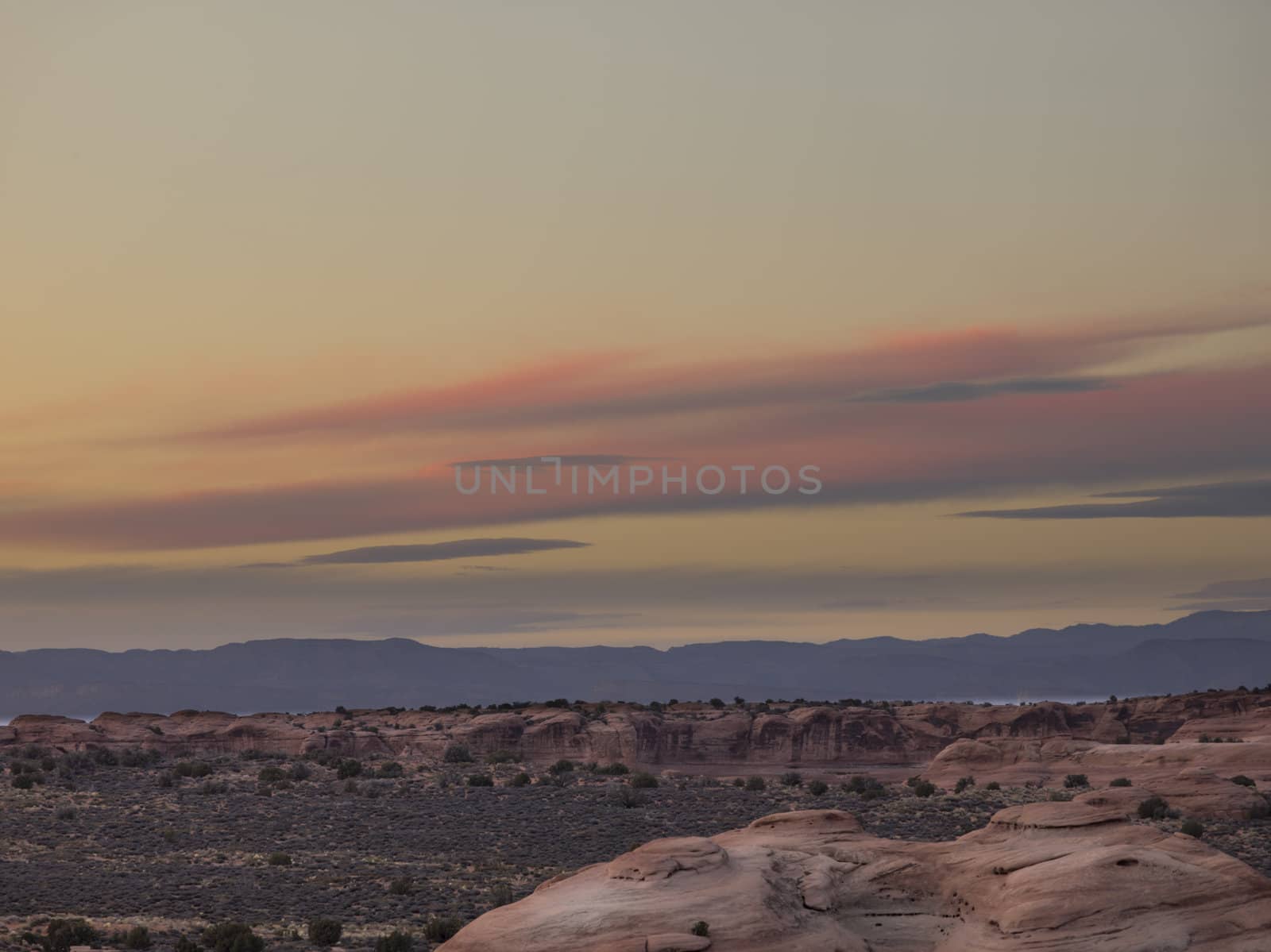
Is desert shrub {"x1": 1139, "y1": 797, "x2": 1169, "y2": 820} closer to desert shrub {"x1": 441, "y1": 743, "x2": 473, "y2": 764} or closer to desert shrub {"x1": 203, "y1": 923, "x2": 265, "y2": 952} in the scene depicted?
desert shrub {"x1": 203, "y1": 923, "x2": 265, "y2": 952}

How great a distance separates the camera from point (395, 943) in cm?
3322

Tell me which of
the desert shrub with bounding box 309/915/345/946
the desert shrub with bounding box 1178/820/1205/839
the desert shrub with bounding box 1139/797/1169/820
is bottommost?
the desert shrub with bounding box 309/915/345/946

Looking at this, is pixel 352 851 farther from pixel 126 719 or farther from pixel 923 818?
pixel 126 719

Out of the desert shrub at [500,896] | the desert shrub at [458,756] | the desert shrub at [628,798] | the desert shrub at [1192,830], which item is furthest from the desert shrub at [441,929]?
the desert shrub at [458,756]

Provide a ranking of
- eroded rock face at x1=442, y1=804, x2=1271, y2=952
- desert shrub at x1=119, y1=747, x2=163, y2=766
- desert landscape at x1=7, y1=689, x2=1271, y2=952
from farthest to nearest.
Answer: desert shrub at x1=119, y1=747, x2=163, y2=766
desert landscape at x1=7, y1=689, x2=1271, y2=952
eroded rock face at x1=442, y1=804, x2=1271, y2=952

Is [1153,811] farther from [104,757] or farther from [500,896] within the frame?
[104,757]

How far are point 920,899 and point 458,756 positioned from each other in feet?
162

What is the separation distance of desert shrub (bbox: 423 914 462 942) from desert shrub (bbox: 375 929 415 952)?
100 centimetres

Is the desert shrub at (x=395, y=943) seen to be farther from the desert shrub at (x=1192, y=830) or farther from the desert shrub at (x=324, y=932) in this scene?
the desert shrub at (x=1192, y=830)

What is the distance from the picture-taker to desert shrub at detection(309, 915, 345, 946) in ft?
114

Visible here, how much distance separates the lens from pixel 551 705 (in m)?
95.3

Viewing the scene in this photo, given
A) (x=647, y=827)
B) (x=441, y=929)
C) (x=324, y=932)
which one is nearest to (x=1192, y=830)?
(x=647, y=827)

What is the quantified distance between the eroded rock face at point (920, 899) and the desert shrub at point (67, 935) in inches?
449

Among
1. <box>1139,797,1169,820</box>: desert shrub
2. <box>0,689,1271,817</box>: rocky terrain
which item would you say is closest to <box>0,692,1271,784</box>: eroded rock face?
<box>0,689,1271,817</box>: rocky terrain
